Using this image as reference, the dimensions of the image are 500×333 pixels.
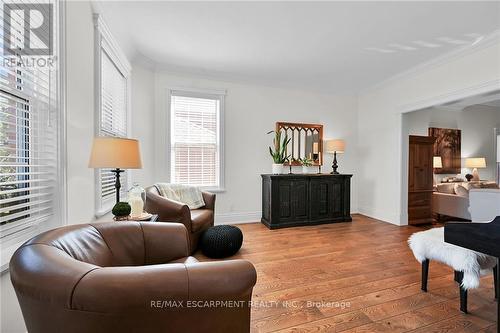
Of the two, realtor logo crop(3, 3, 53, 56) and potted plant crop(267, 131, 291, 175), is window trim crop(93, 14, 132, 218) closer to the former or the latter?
realtor logo crop(3, 3, 53, 56)

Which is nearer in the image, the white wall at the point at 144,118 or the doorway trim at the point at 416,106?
the doorway trim at the point at 416,106

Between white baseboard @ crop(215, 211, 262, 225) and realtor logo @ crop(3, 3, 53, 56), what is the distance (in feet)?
10.4

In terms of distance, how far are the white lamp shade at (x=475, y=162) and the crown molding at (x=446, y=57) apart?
300 centimetres

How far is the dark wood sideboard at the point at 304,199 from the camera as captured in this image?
12.8 ft

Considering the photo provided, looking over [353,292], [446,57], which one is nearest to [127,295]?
[353,292]

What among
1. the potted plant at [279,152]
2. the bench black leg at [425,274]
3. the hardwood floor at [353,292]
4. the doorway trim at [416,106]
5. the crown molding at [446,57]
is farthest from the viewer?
the potted plant at [279,152]

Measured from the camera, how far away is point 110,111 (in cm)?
253

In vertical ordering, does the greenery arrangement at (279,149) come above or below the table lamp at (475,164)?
above

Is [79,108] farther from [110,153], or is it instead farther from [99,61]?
[99,61]

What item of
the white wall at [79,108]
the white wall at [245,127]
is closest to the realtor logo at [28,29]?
the white wall at [79,108]

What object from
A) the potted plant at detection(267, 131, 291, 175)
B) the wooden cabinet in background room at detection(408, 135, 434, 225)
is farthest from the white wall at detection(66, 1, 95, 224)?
the wooden cabinet in background room at detection(408, 135, 434, 225)

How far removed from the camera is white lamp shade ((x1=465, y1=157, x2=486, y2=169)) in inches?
206

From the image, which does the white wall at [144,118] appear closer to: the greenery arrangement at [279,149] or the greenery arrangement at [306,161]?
the greenery arrangement at [279,149]

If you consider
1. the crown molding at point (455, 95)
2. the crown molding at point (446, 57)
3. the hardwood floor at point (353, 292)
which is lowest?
the hardwood floor at point (353, 292)
